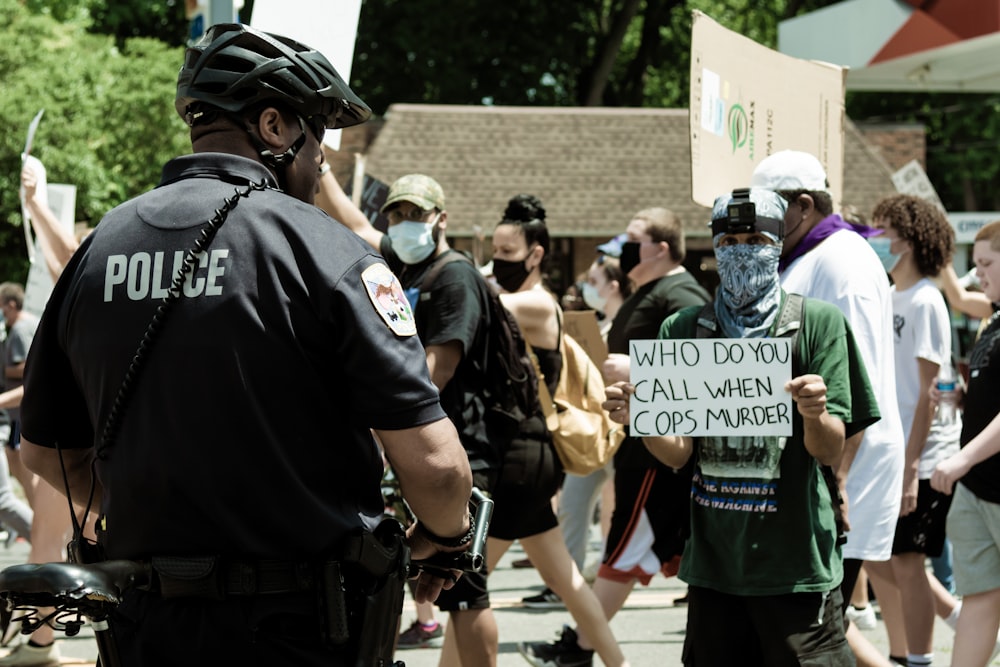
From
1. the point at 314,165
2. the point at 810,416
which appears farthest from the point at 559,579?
the point at 314,165

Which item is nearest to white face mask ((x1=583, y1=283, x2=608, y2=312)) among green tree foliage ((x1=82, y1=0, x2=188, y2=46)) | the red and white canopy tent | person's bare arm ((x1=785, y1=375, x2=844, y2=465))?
person's bare arm ((x1=785, y1=375, x2=844, y2=465))

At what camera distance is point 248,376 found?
8.22ft

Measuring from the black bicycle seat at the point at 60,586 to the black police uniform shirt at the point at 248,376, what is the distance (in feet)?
0.61

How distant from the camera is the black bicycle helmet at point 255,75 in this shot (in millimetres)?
2688

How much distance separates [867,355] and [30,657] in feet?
13.4

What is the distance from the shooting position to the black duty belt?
2.50 m

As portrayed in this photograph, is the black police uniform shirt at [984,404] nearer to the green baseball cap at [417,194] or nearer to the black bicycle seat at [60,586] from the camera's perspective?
the green baseball cap at [417,194]

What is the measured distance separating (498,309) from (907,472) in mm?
2254

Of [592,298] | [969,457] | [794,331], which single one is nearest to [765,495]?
[794,331]

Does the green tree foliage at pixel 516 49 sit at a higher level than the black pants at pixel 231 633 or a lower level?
higher

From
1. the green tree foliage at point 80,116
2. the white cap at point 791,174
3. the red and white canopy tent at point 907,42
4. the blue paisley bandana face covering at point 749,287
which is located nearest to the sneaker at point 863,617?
the white cap at point 791,174

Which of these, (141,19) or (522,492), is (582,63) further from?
(522,492)

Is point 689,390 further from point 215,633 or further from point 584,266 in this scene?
point 584,266

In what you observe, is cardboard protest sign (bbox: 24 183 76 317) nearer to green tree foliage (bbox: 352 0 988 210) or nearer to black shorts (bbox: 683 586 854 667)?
black shorts (bbox: 683 586 854 667)
